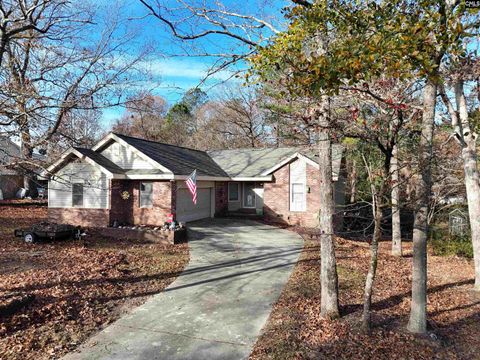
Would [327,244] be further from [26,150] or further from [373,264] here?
[26,150]

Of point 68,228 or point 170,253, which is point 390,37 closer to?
point 170,253

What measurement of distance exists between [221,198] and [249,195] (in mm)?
1917

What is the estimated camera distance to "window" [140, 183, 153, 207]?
16.9m

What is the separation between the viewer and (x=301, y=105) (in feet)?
23.7

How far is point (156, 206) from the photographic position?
16625 millimetres

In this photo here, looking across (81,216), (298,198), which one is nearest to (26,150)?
(81,216)

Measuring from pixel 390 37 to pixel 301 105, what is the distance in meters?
3.59

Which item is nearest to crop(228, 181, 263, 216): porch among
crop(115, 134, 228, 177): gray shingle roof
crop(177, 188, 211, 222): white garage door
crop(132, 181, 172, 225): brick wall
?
crop(115, 134, 228, 177): gray shingle roof

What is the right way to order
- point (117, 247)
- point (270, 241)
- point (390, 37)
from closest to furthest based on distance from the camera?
point (390, 37) < point (117, 247) < point (270, 241)

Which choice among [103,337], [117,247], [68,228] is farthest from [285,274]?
[68,228]

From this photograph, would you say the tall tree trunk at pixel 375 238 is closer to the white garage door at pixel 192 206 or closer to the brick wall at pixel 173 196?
the brick wall at pixel 173 196

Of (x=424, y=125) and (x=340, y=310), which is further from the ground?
(x=424, y=125)

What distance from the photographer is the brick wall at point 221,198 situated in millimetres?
22078

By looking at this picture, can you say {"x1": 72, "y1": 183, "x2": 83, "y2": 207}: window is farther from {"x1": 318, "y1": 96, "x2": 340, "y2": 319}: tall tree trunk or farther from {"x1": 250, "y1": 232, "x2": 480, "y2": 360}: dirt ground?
{"x1": 318, "y1": 96, "x2": 340, "y2": 319}: tall tree trunk
